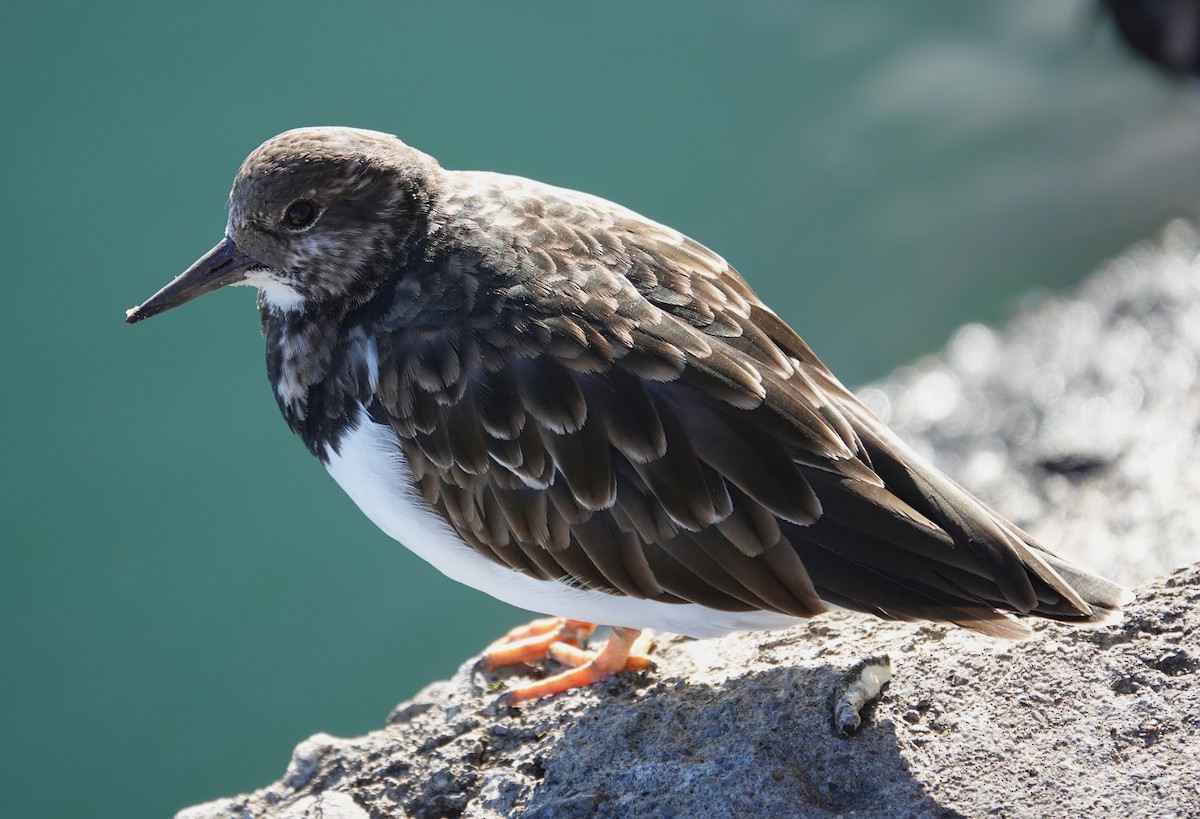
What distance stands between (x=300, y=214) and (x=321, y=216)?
0.18 ft

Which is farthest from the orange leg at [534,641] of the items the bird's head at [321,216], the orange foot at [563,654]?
the bird's head at [321,216]

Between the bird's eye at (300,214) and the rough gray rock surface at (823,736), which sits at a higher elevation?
the bird's eye at (300,214)

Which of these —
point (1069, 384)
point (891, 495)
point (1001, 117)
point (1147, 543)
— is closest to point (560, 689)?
point (891, 495)

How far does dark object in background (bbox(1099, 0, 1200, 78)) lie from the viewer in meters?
8.16

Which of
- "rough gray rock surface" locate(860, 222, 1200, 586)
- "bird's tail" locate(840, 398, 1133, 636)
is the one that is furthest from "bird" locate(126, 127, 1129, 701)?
"rough gray rock surface" locate(860, 222, 1200, 586)

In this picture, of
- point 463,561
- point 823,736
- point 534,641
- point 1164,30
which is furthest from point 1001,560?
point 1164,30

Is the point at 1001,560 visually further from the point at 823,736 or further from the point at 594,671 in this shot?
the point at 594,671

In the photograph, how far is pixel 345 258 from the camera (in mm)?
3516

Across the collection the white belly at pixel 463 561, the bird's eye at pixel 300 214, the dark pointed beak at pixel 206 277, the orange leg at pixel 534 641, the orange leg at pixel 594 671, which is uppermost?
the bird's eye at pixel 300 214

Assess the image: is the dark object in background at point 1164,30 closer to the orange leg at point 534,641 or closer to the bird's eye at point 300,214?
the orange leg at point 534,641

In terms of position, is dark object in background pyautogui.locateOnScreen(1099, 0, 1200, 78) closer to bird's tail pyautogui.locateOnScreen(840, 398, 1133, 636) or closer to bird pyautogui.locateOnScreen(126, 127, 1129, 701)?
bird pyautogui.locateOnScreen(126, 127, 1129, 701)

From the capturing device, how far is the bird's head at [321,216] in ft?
11.3

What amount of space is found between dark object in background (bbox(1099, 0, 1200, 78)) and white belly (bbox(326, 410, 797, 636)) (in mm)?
6493

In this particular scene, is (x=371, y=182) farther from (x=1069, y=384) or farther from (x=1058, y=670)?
(x=1069, y=384)
